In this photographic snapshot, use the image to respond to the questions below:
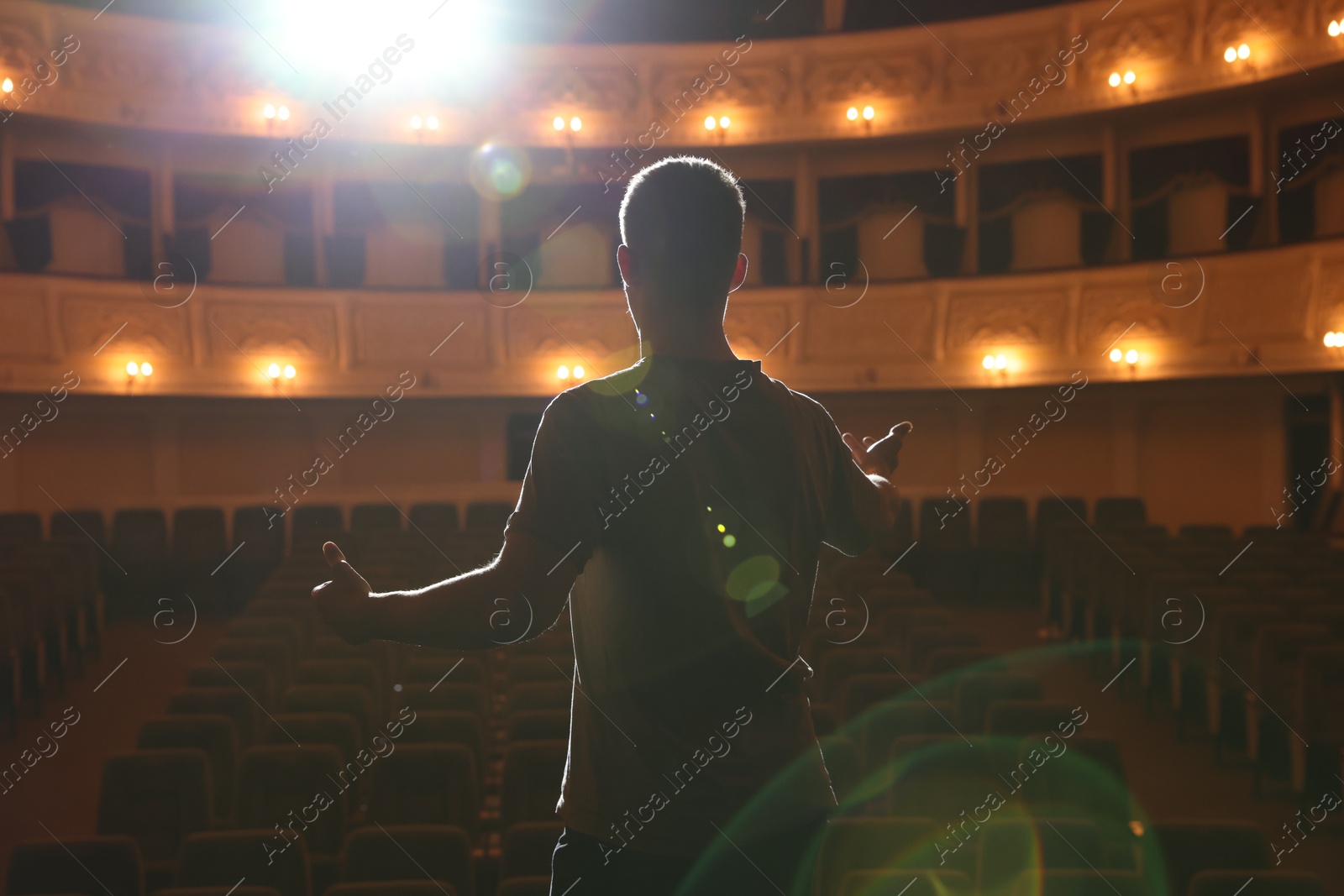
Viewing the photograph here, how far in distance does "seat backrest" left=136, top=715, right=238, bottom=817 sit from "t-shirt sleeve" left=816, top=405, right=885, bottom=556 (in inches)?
149

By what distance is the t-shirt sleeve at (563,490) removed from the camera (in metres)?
1.21

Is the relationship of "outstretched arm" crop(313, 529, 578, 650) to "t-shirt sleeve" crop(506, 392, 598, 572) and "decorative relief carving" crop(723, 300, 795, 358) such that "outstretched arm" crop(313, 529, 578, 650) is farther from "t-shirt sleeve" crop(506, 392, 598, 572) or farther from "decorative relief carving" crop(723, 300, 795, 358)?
"decorative relief carving" crop(723, 300, 795, 358)

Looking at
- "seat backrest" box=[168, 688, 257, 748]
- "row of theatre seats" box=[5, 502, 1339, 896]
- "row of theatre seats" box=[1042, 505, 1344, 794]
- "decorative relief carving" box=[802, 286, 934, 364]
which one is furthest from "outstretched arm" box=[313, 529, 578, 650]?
"decorative relief carving" box=[802, 286, 934, 364]

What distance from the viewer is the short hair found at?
131 centimetres

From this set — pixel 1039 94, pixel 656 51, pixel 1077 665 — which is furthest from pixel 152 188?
pixel 1077 665

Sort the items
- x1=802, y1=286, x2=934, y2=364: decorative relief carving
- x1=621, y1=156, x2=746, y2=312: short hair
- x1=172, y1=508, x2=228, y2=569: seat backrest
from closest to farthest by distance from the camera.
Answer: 1. x1=621, y1=156, x2=746, y2=312: short hair
2. x1=172, y1=508, x2=228, y2=569: seat backrest
3. x1=802, y1=286, x2=934, y2=364: decorative relief carving

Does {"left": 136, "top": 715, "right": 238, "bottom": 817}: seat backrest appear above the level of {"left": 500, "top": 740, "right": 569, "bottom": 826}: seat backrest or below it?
above

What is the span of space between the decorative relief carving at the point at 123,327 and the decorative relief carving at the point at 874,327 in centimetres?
784

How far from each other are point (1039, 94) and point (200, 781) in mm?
12436
